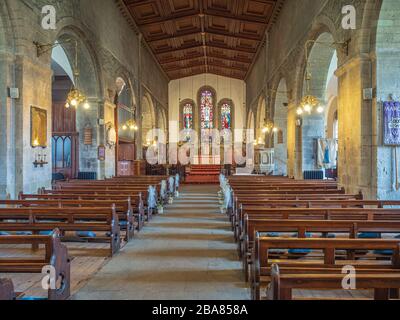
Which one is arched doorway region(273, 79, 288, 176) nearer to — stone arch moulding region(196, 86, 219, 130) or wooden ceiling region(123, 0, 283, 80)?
wooden ceiling region(123, 0, 283, 80)

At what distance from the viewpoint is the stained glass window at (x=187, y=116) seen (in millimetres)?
30234

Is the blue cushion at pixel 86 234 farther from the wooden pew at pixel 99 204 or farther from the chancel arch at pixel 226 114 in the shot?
the chancel arch at pixel 226 114

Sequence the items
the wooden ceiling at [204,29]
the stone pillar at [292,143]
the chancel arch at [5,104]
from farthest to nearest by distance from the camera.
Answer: the wooden ceiling at [204,29] < the stone pillar at [292,143] < the chancel arch at [5,104]

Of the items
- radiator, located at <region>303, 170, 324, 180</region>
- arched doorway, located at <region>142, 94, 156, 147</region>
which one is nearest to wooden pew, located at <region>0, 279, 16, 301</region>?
radiator, located at <region>303, 170, 324, 180</region>

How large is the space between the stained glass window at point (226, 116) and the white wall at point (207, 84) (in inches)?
18.1

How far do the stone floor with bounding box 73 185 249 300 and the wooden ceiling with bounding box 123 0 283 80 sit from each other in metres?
11.1

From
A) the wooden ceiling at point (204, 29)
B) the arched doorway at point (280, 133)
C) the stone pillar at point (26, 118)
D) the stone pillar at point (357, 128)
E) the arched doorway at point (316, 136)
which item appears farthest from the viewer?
the arched doorway at point (280, 133)

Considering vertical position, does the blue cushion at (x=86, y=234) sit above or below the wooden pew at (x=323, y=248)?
below

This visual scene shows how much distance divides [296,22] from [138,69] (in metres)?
8.66

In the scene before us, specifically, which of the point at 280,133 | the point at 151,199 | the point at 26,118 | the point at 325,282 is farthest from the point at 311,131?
the point at 325,282

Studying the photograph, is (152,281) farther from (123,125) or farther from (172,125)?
(172,125)

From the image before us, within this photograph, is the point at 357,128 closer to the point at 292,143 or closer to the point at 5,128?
the point at 292,143

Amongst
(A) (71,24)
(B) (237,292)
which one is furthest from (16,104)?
(B) (237,292)

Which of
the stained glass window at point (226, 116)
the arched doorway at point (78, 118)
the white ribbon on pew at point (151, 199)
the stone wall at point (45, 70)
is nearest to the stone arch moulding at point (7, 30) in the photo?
Answer: the stone wall at point (45, 70)
